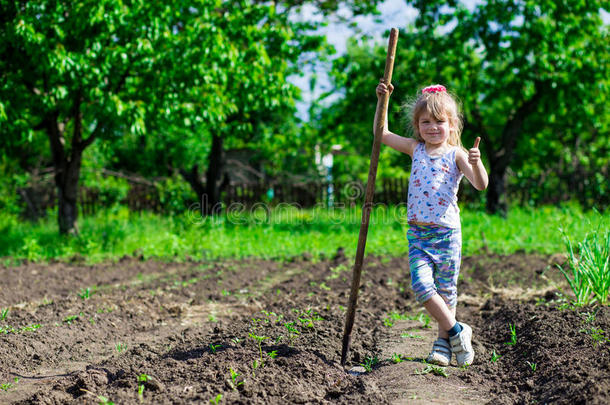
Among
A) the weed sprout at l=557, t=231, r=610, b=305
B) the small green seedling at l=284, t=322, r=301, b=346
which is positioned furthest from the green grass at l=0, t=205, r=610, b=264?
the small green seedling at l=284, t=322, r=301, b=346

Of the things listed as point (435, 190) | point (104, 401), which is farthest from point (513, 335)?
point (104, 401)

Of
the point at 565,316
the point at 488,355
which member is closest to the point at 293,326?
the point at 488,355

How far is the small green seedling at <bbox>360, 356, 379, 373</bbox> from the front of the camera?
3.36 metres

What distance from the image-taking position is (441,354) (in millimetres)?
3354

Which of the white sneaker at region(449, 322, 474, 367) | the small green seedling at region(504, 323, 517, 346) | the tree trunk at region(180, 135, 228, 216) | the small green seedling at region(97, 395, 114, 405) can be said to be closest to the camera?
the small green seedling at region(97, 395, 114, 405)

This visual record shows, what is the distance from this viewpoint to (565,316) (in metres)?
3.85

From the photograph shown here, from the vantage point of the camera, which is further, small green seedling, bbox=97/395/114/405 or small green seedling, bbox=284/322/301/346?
small green seedling, bbox=284/322/301/346

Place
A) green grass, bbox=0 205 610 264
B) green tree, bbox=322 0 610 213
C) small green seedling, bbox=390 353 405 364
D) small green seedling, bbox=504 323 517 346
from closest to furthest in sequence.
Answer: small green seedling, bbox=390 353 405 364, small green seedling, bbox=504 323 517 346, green grass, bbox=0 205 610 264, green tree, bbox=322 0 610 213

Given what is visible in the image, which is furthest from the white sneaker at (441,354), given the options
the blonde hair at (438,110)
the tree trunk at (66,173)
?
the tree trunk at (66,173)

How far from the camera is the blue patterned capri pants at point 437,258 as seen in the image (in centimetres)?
337

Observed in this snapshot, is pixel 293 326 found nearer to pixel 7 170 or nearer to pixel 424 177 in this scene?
pixel 424 177

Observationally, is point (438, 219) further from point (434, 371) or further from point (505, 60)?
point (505, 60)

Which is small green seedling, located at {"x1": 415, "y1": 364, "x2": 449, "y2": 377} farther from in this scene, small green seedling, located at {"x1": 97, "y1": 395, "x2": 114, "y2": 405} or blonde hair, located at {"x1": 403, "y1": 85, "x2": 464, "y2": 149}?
small green seedling, located at {"x1": 97, "y1": 395, "x2": 114, "y2": 405}

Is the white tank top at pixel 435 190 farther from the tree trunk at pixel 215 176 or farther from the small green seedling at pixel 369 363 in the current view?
the tree trunk at pixel 215 176
